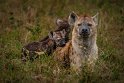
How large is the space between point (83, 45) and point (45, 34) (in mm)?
3178

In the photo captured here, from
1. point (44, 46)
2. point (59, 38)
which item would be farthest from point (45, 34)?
point (44, 46)

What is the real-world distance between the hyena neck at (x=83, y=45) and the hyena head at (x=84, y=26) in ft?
0.29

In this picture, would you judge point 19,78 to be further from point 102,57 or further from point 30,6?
point 30,6

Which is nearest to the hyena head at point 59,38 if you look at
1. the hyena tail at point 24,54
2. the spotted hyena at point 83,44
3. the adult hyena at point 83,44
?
the hyena tail at point 24,54

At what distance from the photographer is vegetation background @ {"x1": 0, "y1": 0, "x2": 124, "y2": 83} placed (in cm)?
996

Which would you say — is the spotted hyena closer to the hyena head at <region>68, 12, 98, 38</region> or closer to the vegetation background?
the hyena head at <region>68, 12, 98, 38</region>

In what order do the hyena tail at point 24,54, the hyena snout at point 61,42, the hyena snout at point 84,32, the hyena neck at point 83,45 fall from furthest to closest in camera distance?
the hyena snout at point 61,42 → the hyena tail at point 24,54 → the hyena neck at point 83,45 → the hyena snout at point 84,32

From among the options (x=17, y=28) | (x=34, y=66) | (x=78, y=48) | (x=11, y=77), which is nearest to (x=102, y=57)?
A: (x=78, y=48)

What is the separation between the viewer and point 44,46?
39.0 feet

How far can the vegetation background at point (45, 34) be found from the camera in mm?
9961

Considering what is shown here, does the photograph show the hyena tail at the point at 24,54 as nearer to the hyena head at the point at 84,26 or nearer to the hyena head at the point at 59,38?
the hyena head at the point at 59,38

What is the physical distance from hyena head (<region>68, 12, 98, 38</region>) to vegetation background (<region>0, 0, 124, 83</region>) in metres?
0.58

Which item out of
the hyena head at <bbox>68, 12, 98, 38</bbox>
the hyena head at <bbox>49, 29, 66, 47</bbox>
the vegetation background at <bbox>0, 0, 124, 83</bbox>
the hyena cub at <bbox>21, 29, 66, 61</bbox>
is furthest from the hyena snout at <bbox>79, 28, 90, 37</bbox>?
the hyena head at <bbox>49, 29, 66, 47</bbox>

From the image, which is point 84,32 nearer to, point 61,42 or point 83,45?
point 83,45
